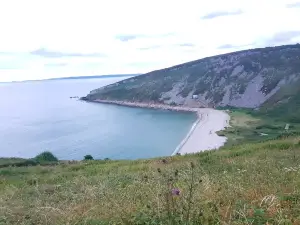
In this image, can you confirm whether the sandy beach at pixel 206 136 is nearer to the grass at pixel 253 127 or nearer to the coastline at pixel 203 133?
the coastline at pixel 203 133

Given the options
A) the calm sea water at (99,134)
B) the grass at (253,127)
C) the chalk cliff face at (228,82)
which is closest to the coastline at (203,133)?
the grass at (253,127)

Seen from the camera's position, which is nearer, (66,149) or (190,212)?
(190,212)

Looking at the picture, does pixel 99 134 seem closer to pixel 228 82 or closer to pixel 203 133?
pixel 203 133

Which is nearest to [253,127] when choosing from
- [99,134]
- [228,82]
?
[99,134]

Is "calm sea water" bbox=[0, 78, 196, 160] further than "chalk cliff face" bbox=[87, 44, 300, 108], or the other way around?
"chalk cliff face" bbox=[87, 44, 300, 108]

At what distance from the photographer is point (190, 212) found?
4430 millimetres

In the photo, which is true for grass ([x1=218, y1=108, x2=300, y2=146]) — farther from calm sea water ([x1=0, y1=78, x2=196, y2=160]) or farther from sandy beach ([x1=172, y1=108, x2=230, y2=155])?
calm sea water ([x1=0, y1=78, x2=196, y2=160])

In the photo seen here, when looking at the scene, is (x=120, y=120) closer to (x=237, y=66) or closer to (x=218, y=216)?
(x=237, y=66)

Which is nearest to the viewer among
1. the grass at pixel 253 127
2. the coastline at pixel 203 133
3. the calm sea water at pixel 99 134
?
the coastline at pixel 203 133

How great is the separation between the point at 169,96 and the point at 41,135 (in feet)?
239

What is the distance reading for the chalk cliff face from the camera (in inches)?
5497

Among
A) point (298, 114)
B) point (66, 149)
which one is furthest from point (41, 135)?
point (298, 114)

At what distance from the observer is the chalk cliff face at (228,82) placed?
139625mm

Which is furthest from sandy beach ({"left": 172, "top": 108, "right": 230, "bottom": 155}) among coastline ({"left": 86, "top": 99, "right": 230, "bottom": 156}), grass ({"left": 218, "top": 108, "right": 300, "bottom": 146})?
grass ({"left": 218, "top": 108, "right": 300, "bottom": 146})
